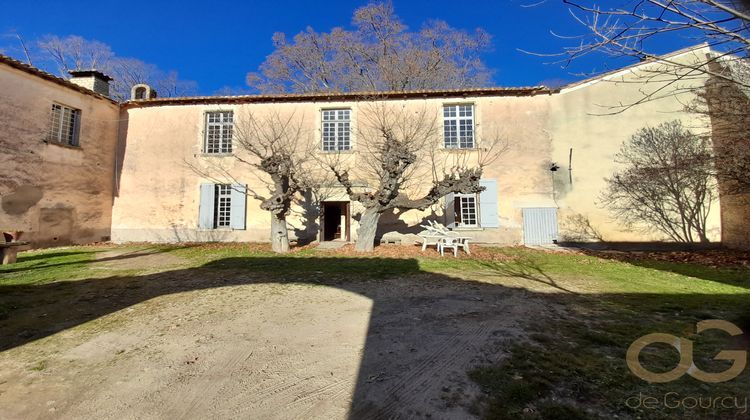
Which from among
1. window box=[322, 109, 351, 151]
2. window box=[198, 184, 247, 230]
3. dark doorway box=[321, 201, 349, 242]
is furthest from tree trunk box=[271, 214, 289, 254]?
dark doorway box=[321, 201, 349, 242]

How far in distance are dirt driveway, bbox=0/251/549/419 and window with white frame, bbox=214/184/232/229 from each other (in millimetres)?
7711

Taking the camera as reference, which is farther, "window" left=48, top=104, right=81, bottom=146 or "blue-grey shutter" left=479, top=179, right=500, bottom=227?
"blue-grey shutter" left=479, top=179, right=500, bottom=227

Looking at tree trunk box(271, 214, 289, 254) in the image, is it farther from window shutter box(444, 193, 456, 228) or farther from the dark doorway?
window shutter box(444, 193, 456, 228)

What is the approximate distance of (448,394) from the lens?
2398mm

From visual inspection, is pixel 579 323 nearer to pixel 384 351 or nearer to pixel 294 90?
pixel 384 351

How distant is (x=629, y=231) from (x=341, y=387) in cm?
1299

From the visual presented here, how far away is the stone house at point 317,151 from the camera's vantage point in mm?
11570

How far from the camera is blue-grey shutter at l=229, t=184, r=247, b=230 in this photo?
12.7m

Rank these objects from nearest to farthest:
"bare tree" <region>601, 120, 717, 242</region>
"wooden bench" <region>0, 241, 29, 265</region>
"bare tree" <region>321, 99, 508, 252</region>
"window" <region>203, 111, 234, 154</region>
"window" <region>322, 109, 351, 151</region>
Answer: "wooden bench" <region>0, 241, 29, 265</region>
"bare tree" <region>601, 120, 717, 242</region>
"bare tree" <region>321, 99, 508, 252</region>
"window" <region>322, 109, 351, 151</region>
"window" <region>203, 111, 234, 154</region>

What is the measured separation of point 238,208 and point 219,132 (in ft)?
10.7

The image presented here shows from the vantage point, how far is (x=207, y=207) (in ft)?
42.1

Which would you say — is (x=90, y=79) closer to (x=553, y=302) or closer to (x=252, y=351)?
(x=252, y=351)

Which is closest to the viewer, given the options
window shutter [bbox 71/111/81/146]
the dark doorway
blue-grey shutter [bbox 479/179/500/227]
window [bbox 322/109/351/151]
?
window shutter [bbox 71/111/81/146]

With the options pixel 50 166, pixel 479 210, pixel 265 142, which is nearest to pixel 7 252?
pixel 50 166
